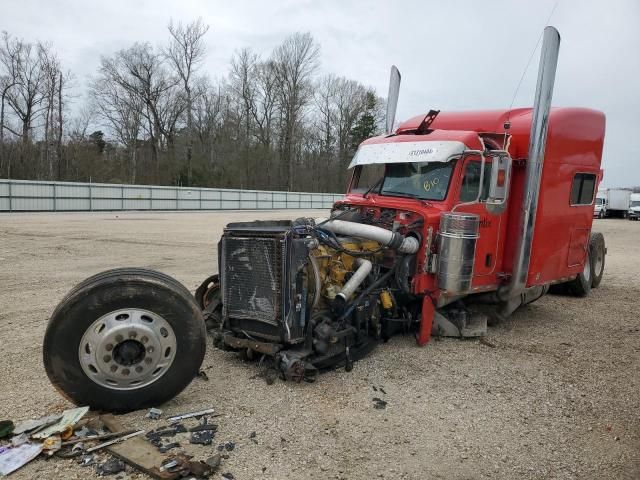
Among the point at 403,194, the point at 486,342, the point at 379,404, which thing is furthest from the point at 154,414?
the point at 486,342

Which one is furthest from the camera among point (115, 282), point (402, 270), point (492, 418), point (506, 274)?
point (506, 274)

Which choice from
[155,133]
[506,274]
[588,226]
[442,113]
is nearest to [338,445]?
[506,274]

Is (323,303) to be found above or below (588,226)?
below

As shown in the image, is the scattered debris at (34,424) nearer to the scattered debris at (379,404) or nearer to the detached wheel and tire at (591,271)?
the scattered debris at (379,404)

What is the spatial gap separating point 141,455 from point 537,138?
5.31 m

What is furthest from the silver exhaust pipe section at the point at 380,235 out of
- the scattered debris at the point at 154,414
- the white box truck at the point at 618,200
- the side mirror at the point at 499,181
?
the white box truck at the point at 618,200

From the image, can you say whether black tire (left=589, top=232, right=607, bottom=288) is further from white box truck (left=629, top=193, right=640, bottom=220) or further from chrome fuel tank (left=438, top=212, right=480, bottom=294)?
white box truck (left=629, top=193, right=640, bottom=220)

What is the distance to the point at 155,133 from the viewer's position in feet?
175

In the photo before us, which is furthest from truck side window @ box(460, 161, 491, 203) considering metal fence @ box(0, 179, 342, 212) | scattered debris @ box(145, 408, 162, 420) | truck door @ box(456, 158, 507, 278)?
metal fence @ box(0, 179, 342, 212)

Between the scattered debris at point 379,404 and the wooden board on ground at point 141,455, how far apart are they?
1.78 meters

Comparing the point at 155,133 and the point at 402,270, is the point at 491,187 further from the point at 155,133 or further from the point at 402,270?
the point at 155,133

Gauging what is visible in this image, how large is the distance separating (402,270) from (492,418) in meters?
1.89

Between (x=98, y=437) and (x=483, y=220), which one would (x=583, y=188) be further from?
(x=98, y=437)

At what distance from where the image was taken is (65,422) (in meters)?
3.62
